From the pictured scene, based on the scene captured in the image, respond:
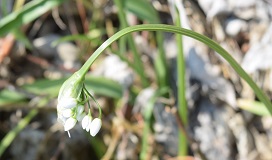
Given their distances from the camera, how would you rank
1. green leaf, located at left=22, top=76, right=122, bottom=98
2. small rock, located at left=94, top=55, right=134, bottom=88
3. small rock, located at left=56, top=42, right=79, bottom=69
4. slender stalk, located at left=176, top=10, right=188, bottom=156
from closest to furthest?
slender stalk, located at left=176, top=10, right=188, bottom=156
green leaf, located at left=22, top=76, right=122, bottom=98
small rock, located at left=94, top=55, right=134, bottom=88
small rock, located at left=56, top=42, right=79, bottom=69

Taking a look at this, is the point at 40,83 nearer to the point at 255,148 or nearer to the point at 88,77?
the point at 88,77

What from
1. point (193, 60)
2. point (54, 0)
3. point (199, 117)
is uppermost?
point (54, 0)

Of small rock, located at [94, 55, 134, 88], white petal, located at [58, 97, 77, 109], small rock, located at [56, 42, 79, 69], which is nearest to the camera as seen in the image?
white petal, located at [58, 97, 77, 109]

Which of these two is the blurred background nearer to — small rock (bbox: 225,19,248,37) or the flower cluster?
small rock (bbox: 225,19,248,37)

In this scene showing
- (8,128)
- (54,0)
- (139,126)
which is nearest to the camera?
(54,0)

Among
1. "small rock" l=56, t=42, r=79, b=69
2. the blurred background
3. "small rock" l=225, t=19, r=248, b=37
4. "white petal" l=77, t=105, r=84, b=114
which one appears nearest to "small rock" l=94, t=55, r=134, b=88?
the blurred background

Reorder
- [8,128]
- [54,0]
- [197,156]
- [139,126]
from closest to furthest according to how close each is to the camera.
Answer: [54,0], [197,156], [139,126], [8,128]

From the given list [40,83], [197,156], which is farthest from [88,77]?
[197,156]

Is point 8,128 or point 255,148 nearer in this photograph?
point 255,148

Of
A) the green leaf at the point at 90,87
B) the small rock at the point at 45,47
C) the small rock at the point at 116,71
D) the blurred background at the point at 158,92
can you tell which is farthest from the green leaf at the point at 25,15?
the small rock at the point at 45,47
